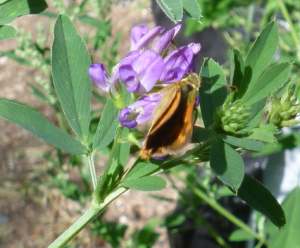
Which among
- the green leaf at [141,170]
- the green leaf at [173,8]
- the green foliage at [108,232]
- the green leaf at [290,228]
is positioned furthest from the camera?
the green foliage at [108,232]

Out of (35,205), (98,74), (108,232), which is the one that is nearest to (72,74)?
(98,74)

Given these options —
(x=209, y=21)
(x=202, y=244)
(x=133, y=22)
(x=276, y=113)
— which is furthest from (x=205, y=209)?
(x=133, y=22)

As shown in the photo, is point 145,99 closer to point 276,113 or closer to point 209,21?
point 276,113

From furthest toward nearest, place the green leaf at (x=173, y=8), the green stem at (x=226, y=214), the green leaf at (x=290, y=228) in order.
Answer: the green stem at (x=226, y=214) → the green leaf at (x=290, y=228) → the green leaf at (x=173, y=8)

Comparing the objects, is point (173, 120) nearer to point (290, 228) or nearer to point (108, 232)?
point (290, 228)

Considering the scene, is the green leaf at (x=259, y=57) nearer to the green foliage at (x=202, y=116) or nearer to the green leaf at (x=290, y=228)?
the green foliage at (x=202, y=116)

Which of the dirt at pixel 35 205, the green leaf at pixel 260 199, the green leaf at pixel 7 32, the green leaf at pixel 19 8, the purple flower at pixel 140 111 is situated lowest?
the dirt at pixel 35 205

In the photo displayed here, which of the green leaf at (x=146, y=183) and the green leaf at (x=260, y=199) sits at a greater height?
the green leaf at (x=146, y=183)

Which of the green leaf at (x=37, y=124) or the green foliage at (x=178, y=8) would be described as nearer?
the green foliage at (x=178, y=8)

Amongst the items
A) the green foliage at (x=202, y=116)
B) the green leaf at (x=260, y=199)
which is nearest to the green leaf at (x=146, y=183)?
the green foliage at (x=202, y=116)
